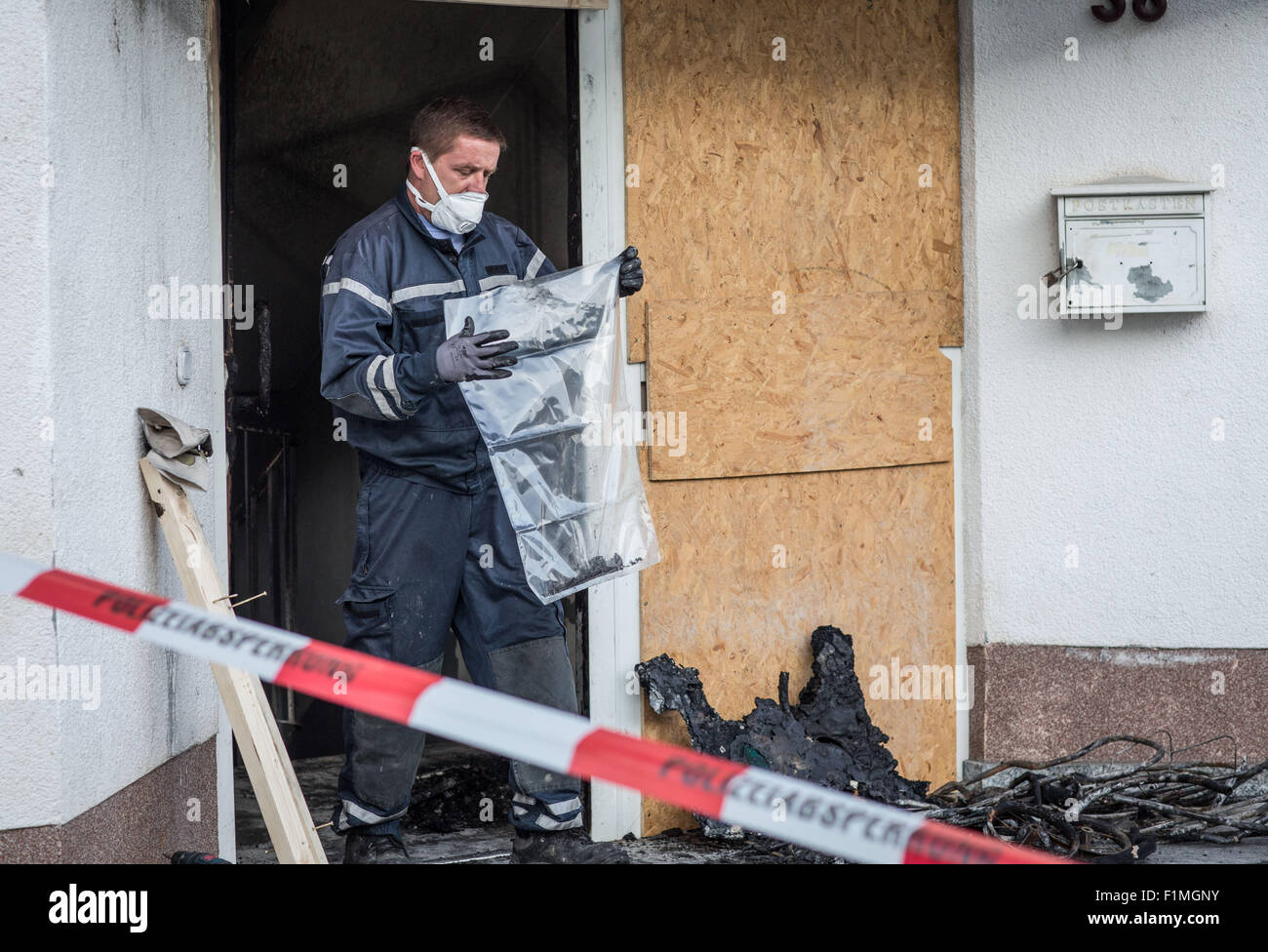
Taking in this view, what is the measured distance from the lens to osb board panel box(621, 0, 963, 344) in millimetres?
4023

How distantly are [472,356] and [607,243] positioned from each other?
4.19 ft

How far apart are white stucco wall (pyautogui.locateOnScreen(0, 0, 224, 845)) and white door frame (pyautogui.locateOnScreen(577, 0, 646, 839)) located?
1.26m

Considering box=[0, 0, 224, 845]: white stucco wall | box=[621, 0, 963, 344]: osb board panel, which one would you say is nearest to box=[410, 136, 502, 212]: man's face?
box=[0, 0, 224, 845]: white stucco wall

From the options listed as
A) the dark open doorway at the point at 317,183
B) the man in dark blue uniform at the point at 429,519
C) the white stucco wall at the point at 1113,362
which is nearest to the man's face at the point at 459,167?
the man in dark blue uniform at the point at 429,519

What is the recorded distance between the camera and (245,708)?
293 cm

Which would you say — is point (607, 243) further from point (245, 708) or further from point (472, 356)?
point (245, 708)

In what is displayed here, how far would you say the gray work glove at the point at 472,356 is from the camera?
2.87 metres

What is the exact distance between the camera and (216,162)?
363 centimetres

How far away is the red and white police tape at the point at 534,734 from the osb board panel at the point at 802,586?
202cm

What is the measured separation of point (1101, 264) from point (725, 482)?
1.48 meters

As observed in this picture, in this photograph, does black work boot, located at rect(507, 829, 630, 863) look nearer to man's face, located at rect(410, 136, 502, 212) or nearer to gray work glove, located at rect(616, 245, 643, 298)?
gray work glove, located at rect(616, 245, 643, 298)

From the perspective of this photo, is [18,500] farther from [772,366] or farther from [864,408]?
[864,408]

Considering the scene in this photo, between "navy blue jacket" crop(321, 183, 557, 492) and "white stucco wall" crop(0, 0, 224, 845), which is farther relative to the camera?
"navy blue jacket" crop(321, 183, 557, 492)

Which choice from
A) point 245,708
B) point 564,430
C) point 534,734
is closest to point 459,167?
point 564,430
